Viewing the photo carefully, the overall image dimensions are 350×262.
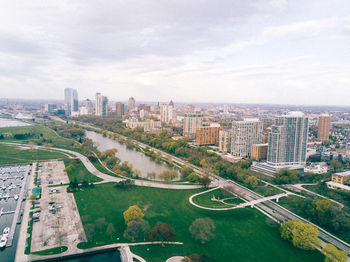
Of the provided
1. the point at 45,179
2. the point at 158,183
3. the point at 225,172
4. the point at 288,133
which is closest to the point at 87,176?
the point at 45,179

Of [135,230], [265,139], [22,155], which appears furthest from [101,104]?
[135,230]

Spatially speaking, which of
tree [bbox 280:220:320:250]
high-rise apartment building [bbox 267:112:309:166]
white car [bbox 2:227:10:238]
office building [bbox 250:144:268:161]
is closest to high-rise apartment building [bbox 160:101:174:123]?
office building [bbox 250:144:268:161]

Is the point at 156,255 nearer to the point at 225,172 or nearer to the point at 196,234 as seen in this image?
the point at 196,234

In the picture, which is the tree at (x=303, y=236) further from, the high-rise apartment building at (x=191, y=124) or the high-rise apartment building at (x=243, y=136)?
the high-rise apartment building at (x=191, y=124)

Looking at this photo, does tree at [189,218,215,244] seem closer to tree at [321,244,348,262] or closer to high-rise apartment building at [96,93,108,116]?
tree at [321,244,348,262]

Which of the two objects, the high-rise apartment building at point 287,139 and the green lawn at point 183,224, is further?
the high-rise apartment building at point 287,139

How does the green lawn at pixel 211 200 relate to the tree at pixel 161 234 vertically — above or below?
below

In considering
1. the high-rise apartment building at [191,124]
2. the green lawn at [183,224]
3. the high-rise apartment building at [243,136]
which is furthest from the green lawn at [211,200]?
the high-rise apartment building at [191,124]
